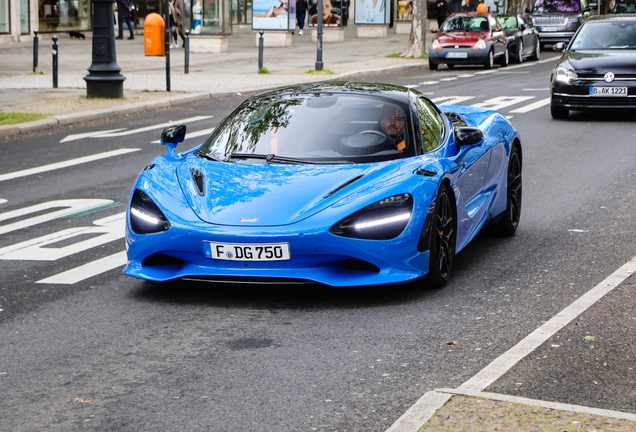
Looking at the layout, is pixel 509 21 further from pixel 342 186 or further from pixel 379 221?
pixel 379 221

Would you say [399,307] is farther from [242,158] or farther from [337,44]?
[337,44]

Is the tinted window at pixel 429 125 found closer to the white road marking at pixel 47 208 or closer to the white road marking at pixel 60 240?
the white road marking at pixel 60 240

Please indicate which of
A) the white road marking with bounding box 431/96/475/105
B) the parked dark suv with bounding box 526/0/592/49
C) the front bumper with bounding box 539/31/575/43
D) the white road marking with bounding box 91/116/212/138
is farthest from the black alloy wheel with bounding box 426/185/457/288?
the front bumper with bounding box 539/31/575/43

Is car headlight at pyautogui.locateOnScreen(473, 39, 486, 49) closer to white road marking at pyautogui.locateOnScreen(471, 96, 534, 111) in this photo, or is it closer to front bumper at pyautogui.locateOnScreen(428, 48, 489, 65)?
front bumper at pyautogui.locateOnScreen(428, 48, 489, 65)

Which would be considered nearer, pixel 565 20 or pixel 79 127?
pixel 79 127

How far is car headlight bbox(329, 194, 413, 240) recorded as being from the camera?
18.8 ft

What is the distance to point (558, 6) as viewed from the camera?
38875 millimetres

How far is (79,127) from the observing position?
634 inches

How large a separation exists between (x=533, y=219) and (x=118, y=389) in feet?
16.5

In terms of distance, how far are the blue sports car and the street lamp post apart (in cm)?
1210

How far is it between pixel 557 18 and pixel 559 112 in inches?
881

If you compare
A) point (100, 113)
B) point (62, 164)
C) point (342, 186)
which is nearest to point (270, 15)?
point (100, 113)

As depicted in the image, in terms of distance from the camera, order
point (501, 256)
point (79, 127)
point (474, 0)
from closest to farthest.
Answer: point (501, 256), point (79, 127), point (474, 0)

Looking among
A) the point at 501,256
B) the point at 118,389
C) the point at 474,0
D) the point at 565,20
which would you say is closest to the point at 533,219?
the point at 501,256
